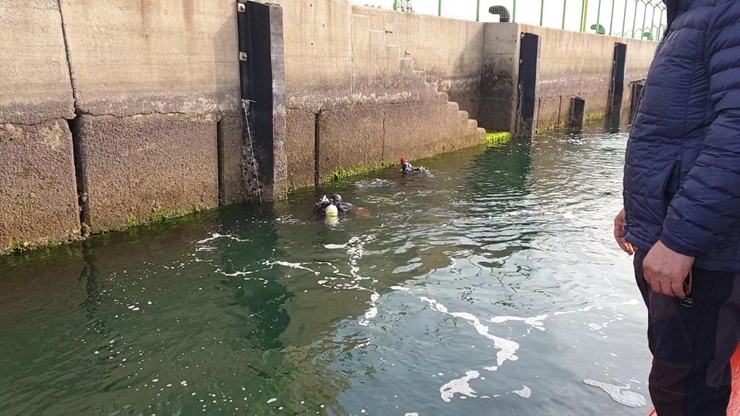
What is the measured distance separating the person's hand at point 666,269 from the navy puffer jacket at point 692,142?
0.03m

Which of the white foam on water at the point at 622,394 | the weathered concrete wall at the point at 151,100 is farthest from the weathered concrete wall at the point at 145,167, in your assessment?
the white foam on water at the point at 622,394

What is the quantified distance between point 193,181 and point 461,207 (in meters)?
4.45

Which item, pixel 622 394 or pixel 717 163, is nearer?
pixel 717 163

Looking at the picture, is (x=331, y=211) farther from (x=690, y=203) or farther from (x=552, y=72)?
(x=552, y=72)

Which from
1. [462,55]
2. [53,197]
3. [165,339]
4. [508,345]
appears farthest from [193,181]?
[462,55]

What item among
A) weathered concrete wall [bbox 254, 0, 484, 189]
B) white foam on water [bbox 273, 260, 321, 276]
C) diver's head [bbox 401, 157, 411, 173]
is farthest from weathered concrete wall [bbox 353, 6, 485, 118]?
white foam on water [bbox 273, 260, 321, 276]

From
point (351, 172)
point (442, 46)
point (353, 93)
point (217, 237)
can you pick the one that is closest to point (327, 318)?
point (217, 237)

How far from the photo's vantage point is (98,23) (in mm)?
7402

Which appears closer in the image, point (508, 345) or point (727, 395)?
point (727, 395)

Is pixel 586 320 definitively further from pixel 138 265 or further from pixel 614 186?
pixel 614 186

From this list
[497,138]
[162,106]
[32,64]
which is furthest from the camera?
[497,138]

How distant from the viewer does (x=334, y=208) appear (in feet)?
29.3

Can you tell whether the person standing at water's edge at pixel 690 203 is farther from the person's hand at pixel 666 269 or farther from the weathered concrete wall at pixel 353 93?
the weathered concrete wall at pixel 353 93

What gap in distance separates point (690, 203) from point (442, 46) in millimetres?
15405
